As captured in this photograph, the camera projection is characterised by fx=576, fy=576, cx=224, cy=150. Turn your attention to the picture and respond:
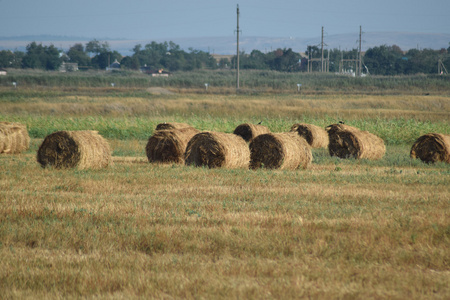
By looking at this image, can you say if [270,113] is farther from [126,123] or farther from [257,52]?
[257,52]

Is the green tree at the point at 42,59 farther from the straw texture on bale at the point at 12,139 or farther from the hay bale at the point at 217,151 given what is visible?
the hay bale at the point at 217,151

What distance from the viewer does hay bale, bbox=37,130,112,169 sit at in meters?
15.4

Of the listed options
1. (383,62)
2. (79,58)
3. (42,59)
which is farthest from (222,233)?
(79,58)

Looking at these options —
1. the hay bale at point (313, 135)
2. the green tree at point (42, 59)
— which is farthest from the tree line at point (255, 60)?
the hay bale at point (313, 135)

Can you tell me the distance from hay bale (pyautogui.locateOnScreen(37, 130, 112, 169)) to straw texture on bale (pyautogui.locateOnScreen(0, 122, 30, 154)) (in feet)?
18.3

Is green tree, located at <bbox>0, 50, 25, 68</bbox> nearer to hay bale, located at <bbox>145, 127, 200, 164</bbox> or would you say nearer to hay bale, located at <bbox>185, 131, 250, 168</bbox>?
hay bale, located at <bbox>145, 127, 200, 164</bbox>

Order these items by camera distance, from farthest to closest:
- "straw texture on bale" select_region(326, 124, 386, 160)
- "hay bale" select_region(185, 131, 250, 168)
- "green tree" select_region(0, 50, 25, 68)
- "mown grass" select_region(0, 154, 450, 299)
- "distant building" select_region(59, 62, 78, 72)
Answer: "distant building" select_region(59, 62, 78, 72) < "green tree" select_region(0, 50, 25, 68) < "straw texture on bale" select_region(326, 124, 386, 160) < "hay bale" select_region(185, 131, 250, 168) < "mown grass" select_region(0, 154, 450, 299)

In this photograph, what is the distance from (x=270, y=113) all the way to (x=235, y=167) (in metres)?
23.0

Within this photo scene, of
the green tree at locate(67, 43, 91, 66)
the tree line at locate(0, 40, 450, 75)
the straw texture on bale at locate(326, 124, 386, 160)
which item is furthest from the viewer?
the green tree at locate(67, 43, 91, 66)

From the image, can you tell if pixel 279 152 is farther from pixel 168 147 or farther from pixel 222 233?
pixel 222 233

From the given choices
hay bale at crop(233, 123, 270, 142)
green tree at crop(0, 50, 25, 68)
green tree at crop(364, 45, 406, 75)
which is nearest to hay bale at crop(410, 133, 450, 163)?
hay bale at crop(233, 123, 270, 142)

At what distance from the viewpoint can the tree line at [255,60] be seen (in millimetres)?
119938

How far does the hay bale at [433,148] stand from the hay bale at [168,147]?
7.74m

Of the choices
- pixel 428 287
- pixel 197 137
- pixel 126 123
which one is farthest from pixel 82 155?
pixel 126 123
